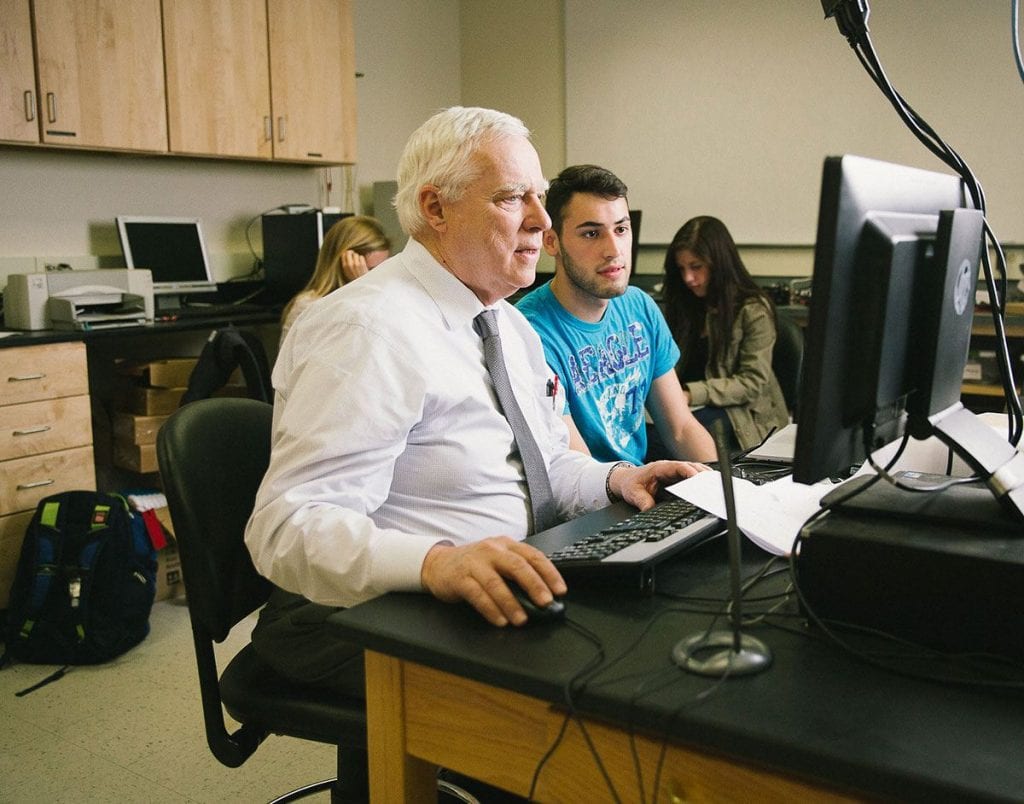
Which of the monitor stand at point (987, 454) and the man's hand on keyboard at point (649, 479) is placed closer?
the monitor stand at point (987, 454)

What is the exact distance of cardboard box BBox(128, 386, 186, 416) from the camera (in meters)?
3.33

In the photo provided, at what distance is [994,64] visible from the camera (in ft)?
13.0

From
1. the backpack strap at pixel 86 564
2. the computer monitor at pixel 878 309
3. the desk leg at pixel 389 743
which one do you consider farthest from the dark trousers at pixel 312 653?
the backpack strap at pixel 86 564

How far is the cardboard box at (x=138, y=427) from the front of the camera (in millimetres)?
3299

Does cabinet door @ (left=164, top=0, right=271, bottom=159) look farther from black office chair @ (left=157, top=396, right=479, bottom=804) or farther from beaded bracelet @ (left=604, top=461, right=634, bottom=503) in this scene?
beaded bracelet @ (left=604, top=461, right=634, bottom=503)

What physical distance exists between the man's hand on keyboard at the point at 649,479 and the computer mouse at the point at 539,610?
49cm

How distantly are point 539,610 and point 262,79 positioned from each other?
3.51 metres

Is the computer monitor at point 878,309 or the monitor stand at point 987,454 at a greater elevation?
the computer monitor at point 878,309

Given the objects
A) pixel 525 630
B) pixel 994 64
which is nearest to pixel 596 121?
pixel 994 64

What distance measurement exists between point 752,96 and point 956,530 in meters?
4.02

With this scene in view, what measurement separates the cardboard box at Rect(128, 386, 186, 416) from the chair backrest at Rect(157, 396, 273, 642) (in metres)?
1.96

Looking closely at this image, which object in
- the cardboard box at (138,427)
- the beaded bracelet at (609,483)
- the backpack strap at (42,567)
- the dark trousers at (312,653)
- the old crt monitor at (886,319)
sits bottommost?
the backpack strap at (42,567)

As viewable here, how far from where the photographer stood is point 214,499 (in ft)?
4.58

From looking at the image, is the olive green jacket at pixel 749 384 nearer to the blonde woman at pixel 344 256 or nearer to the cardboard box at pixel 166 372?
the blonde woman at pixel 344 256
